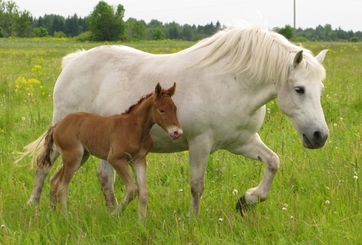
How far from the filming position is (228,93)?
4410mm

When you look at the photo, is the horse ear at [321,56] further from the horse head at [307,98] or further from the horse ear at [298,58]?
the horse ear at [298,58]

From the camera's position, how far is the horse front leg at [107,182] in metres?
5.02

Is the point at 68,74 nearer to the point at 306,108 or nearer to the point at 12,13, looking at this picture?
the point at 306,108

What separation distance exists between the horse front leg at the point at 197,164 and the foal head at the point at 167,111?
478mm

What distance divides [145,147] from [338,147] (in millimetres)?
2535

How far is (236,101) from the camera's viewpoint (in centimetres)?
439

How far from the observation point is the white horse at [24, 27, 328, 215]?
4098 millimetres

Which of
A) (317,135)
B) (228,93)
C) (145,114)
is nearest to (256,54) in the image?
(228,93)

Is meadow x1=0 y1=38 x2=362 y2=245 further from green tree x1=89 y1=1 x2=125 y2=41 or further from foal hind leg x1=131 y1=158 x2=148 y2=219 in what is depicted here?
green tree x1=89 y1=1 x2=125 y2=41

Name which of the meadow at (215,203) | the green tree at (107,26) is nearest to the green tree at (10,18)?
the green tree at (107,26)

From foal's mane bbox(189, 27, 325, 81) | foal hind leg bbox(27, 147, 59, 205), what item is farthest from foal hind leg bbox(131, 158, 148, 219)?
→ foal hind leg bbox(27, 147, 59, 205)

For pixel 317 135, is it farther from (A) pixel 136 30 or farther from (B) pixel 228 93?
(A) pixel 136 30

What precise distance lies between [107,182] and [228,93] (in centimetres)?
149

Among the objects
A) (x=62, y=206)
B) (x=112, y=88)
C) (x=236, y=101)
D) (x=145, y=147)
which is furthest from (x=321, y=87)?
(x=62, y=206)
